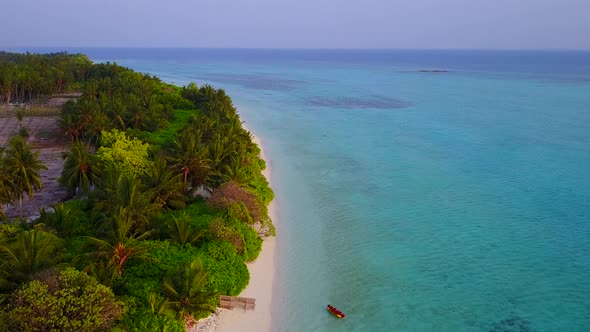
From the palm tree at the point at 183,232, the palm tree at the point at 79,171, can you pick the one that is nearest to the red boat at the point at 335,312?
the palm tree at the point at 183,232

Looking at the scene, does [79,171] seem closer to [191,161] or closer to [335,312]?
[191,161]

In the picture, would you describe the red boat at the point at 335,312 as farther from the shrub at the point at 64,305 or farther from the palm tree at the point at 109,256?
the shrub at the point at 64,305

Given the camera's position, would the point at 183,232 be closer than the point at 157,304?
No

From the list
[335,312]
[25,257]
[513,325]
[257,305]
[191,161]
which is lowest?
[257,305]

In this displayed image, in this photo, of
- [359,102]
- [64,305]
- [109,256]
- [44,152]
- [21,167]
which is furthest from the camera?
[359,102]

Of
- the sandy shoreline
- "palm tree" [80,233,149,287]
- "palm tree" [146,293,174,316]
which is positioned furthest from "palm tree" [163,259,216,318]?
"palm tree" [80,233,149,287]

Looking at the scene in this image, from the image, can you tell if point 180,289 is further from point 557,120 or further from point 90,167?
point 557,120

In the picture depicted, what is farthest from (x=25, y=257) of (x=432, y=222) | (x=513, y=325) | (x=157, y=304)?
(x=432, y=222)
